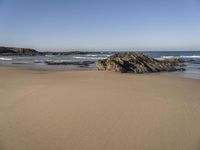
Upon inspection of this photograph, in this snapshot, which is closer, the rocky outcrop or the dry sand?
the dry sand

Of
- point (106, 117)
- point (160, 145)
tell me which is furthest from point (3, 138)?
point (160, 145)

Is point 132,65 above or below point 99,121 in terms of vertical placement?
above

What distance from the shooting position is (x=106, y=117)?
4.96 meters

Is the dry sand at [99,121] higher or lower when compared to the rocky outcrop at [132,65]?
lower

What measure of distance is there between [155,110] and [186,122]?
2.82 ft

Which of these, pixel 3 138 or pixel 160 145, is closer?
pixel 160 145

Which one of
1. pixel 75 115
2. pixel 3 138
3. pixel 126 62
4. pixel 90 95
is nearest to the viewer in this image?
pixel 3 138

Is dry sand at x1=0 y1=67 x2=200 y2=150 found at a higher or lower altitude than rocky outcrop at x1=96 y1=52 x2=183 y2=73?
lower

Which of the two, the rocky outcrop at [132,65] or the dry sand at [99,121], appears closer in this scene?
the dry sand at [99,121]

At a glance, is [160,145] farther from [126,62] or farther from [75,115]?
[126,62]

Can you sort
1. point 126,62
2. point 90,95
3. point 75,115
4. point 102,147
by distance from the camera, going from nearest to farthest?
point 102,147 → point 75,115 → point 90,95 → point 126,62

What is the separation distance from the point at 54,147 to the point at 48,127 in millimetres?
807

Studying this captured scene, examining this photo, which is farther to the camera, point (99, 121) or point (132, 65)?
point (132, 65)

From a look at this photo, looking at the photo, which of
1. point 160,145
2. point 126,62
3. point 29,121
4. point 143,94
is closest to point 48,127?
point 29,121
